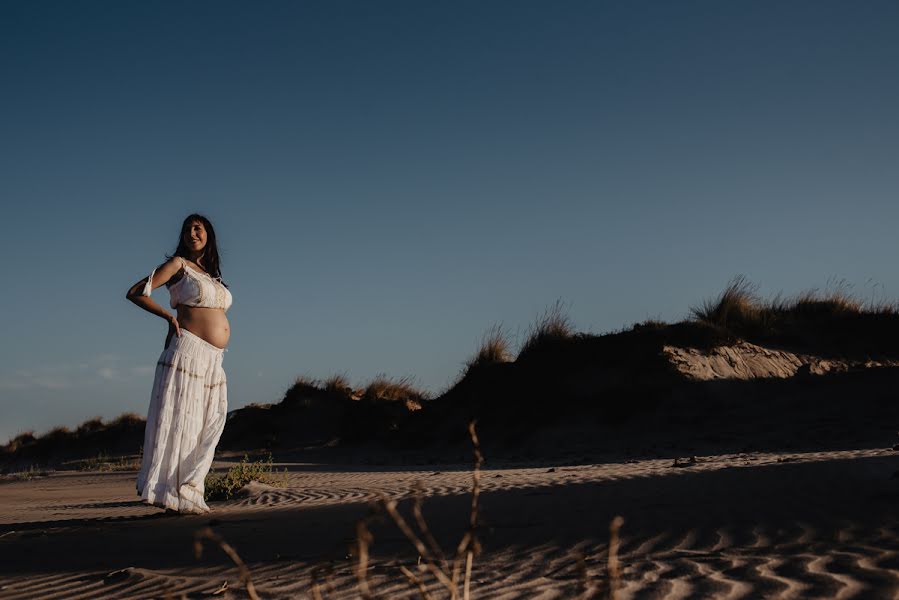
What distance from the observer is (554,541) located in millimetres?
4215

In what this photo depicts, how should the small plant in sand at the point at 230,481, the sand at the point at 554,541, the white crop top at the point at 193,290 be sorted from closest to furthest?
the sand at the point at 554,541 → the white crop top at the point at 193,290 → the small plant in sand at the point at 230,481

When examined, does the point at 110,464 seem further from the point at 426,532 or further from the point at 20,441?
the point at 426,532

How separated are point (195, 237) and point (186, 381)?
1.28 meters

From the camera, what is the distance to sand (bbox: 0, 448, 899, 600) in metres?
3.16

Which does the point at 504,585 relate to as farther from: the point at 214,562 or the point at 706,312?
the point at 706,312

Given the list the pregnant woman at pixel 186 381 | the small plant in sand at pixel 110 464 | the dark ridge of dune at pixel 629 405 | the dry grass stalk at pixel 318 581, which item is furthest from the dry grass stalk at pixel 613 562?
the small plant in sand at pixel 110 464

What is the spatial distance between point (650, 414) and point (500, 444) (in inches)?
116

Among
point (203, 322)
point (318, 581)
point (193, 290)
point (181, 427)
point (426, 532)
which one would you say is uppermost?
point (193, 290)

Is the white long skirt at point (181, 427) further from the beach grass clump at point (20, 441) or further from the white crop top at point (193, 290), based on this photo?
the beach grass clump at point (20, 441)

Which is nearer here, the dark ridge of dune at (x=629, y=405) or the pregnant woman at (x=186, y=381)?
the pregnant woman at (x=186, y=381)

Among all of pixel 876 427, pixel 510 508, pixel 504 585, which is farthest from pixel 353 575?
pixel 876 427

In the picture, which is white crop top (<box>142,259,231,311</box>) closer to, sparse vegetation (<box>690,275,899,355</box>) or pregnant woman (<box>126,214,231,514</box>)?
pregnant woman (<box>126,214,231,514</box>)

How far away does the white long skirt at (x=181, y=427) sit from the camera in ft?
19.9

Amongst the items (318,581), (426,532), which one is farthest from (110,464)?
(426,532)
